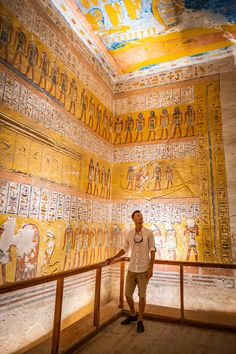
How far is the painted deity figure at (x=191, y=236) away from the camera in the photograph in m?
5.06

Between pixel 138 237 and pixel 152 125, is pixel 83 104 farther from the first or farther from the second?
pixel 138 237

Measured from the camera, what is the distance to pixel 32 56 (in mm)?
3779

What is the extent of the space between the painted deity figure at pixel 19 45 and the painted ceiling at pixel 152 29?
1242 mm

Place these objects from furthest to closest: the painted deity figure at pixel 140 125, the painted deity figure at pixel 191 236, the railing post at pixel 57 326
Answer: the painted deity figure at pixel 140 125
the painted deity figure at pixel 191 236
the railing post at pixel 57 326

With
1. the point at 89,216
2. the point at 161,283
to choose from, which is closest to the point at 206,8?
the point at 89,216

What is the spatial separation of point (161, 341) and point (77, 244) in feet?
6.52

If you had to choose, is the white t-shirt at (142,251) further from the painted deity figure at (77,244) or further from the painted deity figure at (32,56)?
the painted deity figure at (32,56)

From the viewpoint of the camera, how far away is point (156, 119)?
19.5 ft

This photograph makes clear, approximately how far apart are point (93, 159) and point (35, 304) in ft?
9.18

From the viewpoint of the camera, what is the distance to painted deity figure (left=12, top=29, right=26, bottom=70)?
3.48 metres

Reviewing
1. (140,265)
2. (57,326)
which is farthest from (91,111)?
(57,326)

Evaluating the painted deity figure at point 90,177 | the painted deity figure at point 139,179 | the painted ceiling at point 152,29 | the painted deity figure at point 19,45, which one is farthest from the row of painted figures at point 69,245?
the painted ceiling at point 152,29

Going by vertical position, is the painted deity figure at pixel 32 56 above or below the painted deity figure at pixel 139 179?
above

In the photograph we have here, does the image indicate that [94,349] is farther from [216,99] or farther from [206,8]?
[206,8]
